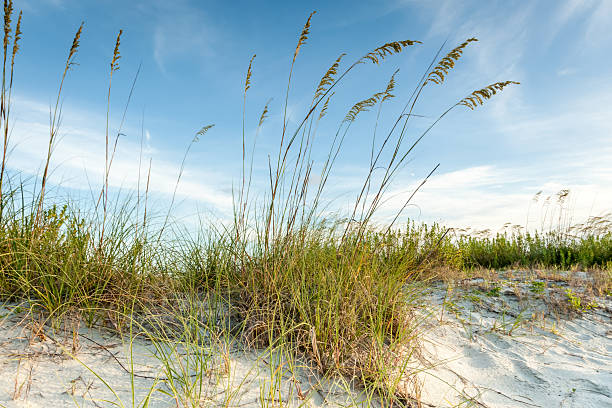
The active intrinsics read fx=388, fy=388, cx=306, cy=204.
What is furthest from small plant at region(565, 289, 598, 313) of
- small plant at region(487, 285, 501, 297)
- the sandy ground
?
small plant at region(487, 285, 501, 297)

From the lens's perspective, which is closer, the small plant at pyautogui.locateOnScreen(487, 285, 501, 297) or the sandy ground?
the sandy ground

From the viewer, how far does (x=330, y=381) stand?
7.45ft

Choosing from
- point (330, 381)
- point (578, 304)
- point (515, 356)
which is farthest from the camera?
point (578, 304)

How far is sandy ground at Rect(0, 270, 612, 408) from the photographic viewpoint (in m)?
1.94

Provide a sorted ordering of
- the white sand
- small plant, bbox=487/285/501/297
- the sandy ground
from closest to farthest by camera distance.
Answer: the sandy ground
the white sand
small plant, bbox=487/285/501/297

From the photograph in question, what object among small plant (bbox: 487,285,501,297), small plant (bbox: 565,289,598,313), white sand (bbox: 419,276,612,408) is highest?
small plant (bbox: 487,285,501,297)

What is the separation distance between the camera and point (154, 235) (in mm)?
3387

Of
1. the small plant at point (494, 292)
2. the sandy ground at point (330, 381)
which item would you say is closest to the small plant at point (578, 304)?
the sandy ground at point (330, 381)

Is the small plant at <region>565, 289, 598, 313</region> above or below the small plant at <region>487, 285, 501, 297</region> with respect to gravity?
below

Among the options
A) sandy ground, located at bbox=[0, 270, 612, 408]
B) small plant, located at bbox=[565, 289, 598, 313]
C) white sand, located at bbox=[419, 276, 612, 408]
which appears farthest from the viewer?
small plant, located at bbox=[565, 289, 598, 313]

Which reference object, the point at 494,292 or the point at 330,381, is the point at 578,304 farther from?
the point at 330,381

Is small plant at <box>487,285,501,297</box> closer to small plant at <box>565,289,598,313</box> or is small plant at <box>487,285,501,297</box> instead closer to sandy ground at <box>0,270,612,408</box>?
sandy ground at <box>0,270,612,408</box>

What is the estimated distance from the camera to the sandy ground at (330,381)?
194 centimetres

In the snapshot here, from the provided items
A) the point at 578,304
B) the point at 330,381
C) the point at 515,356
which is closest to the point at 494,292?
the point at 578,304
